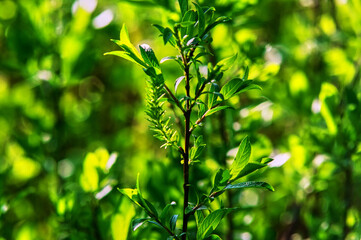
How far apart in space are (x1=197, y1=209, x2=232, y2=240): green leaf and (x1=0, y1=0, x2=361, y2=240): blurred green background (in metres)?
0.13

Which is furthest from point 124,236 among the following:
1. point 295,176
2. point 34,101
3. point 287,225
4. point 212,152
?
point 34,101

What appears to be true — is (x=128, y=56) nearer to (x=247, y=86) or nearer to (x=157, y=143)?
(x=247, y=86)

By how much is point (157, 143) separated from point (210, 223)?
0.85 metres

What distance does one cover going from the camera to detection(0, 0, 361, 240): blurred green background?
2.36ft

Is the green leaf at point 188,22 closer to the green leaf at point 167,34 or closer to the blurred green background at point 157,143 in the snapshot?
the green leaf at point 167,34

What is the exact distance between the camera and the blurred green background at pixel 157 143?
72 centimetres

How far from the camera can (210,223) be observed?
0.49m

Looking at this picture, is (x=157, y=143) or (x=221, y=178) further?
(x=157, y=143)

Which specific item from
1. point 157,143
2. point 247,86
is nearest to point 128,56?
point 247,86

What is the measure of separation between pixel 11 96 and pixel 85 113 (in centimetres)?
25

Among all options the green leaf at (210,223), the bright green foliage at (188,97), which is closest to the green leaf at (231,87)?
the bright green foliage at (188,97)

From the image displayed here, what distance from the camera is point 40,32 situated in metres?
0.94

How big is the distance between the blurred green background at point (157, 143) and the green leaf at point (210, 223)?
0.42 ft

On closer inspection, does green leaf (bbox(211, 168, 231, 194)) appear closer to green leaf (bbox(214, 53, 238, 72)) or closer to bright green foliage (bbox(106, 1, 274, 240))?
bright green foliage (bbox(106, 1, 274, 240))
